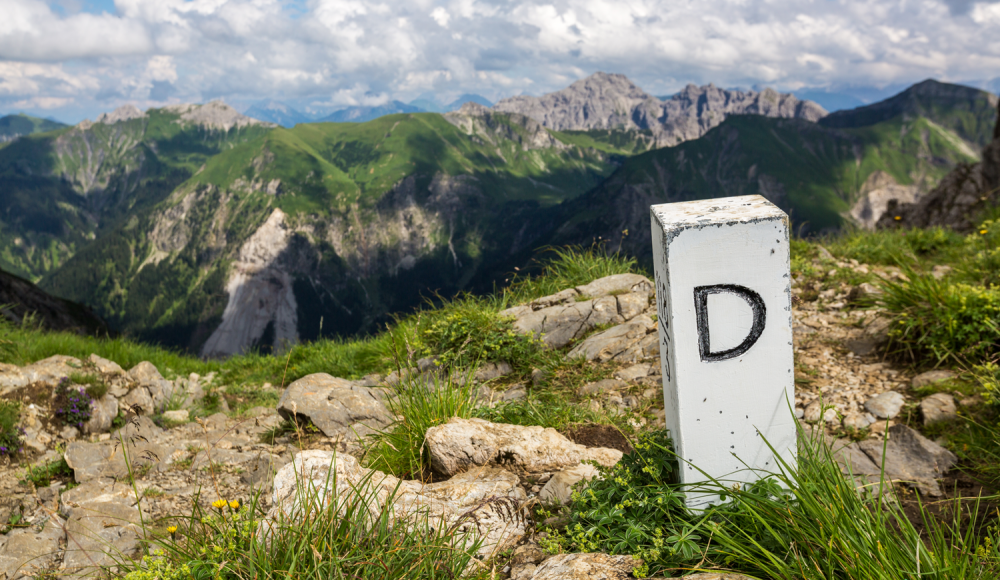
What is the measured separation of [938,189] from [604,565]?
90.3ft

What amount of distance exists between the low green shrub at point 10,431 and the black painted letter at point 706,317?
8.07m

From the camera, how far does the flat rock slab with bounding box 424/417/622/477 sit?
4.00 m

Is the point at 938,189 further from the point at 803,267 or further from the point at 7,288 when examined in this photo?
the point at 7,288

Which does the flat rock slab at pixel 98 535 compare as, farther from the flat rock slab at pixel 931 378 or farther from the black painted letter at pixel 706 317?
the flat rock slab at pixel 931 378

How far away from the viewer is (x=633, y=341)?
24.0 feet

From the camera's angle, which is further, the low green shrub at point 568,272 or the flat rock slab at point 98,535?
the low green shrub at point 568,272

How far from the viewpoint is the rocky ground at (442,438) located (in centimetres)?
356

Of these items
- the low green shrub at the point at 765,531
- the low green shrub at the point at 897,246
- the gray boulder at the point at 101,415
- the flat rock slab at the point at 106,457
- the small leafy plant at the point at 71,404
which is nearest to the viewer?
the low green shrub at the point at 765,531

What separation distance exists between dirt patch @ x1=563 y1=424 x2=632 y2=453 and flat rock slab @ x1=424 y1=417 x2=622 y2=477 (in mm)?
462

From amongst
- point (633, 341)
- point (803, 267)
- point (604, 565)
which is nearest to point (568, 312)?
point (633, 341)

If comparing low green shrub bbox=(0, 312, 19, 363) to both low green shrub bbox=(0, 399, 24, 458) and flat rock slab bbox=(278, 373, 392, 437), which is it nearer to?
low green shrub bbox=(0, 399, 24, 458)

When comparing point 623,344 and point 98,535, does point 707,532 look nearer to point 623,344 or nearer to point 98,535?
point 623,344

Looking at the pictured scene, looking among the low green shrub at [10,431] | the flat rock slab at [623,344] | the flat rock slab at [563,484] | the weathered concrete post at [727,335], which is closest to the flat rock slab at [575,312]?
the flat rock slab at [623,344]

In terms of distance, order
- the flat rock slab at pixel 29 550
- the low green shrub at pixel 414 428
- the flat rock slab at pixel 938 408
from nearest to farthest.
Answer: the flat rock slab at pixel 29 550, the low green shrub at pixel 414 428, the flat rock slab at pixel 938 408
